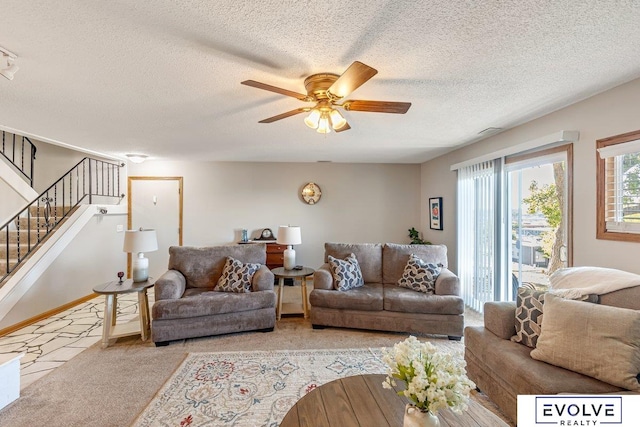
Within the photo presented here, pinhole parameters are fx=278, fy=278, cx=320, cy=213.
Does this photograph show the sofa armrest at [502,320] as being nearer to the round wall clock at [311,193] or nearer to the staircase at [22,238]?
the round wall clock at [311,193]

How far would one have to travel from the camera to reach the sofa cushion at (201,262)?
3.49 meters

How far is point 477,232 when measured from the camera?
3.86m

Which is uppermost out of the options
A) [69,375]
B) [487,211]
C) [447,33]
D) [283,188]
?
[447,33]

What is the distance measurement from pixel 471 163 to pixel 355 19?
311 cm

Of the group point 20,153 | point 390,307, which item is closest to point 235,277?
point 390,307

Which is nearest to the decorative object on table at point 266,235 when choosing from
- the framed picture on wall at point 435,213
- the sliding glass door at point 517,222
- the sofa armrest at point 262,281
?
the sofa armrest at point 262,281

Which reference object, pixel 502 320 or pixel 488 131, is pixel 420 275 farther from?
pixel 488 131

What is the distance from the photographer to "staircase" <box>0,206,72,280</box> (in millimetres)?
3574

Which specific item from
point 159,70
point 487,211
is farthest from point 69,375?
point 487,211

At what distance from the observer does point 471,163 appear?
385 centimetres

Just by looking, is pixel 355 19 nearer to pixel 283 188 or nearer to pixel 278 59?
pixel 278 59

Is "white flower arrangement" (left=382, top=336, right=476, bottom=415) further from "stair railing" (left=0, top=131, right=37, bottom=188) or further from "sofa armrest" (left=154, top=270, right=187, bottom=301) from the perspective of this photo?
"stair railing" (left=0, top=131, right=37, bottom=188)

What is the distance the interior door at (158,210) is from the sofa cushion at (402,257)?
4.04 metres

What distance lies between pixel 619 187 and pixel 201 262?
4.16 meters
